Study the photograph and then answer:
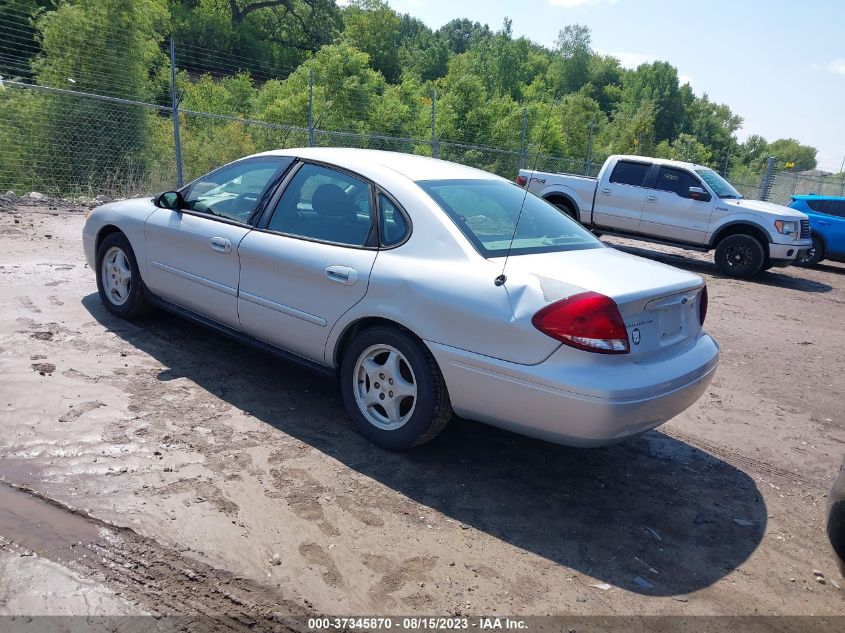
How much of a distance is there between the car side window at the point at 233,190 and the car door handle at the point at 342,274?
99cm

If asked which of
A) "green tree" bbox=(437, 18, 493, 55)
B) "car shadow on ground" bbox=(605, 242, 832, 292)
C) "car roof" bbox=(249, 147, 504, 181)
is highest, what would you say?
"green tree" bbox=(437, 18, 493, 55)

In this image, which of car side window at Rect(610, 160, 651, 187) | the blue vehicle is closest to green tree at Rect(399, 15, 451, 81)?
the blue vehicle

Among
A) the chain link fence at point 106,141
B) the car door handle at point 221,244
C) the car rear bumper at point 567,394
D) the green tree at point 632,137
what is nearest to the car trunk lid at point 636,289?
the car rear bumper at point 567,394

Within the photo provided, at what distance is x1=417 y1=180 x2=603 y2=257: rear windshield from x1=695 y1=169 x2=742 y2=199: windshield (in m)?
9.21

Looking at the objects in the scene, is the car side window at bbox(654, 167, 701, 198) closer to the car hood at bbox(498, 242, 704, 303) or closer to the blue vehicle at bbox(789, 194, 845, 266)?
the blue vehicle at bbox(789, 194, 845, 266)

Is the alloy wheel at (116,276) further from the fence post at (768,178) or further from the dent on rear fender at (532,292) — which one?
the fence post at (768,178)

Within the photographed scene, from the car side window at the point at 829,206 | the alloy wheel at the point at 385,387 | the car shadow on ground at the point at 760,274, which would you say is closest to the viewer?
the alloy wheel at the point at 385,387

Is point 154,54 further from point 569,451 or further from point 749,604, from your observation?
point 749,604

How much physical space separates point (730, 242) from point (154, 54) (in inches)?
515

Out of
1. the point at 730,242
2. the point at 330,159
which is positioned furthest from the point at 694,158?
the point at 330,159

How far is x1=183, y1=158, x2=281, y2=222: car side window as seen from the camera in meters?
4.83

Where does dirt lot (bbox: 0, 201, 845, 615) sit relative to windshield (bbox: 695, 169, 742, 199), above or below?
below

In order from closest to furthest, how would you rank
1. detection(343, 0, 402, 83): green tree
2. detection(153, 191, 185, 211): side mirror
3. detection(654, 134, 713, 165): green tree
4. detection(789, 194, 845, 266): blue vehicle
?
detection(153, 191, 185, 211): side mirror, detection(789, 194, 845, 266): blue vehicle, detection(654, 134, 713, 165): green tree, detection(343, 0, 402, 83): green tree

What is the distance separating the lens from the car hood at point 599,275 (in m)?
3.47
